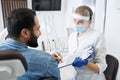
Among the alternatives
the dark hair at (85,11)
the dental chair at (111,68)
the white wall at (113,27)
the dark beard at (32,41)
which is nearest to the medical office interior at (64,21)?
the white wall at (113,27)

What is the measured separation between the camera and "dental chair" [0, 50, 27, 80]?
0.64m

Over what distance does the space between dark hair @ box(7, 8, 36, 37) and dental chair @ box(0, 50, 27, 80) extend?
0.48 m

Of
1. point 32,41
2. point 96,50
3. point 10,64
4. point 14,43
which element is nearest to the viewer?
point 10,64

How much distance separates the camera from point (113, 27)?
6.40 feet

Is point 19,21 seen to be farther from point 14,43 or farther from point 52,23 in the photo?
point 52,23

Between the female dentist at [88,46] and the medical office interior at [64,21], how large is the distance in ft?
1.30

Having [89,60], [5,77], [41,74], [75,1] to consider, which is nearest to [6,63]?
[5,77]

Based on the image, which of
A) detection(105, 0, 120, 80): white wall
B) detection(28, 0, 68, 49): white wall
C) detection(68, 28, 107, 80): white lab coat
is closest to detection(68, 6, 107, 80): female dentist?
detection(68, 28, 107, 80): white lab coat

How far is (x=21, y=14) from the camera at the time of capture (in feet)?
3.70

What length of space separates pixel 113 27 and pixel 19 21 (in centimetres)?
117

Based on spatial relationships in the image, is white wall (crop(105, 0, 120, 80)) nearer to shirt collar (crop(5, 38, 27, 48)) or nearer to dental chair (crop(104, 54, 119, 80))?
dental chair (crop(104, 54, 119, 80))

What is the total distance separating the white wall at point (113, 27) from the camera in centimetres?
188

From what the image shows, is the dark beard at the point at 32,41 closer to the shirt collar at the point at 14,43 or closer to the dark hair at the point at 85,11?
the shirt collar at the point at 14,43

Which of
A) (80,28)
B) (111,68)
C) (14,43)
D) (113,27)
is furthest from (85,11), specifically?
(14,43)
